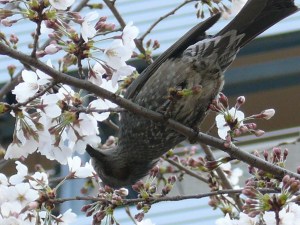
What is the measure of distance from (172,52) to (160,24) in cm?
627

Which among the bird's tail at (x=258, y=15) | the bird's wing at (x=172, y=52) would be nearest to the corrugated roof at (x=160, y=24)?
the bird's wing at (x=172, y=52)

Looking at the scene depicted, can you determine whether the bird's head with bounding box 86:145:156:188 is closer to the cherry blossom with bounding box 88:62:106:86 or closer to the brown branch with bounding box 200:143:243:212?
the brown branch with bounding box 200:143:243:212

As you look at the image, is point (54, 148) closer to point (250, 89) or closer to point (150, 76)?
point (150, 76)

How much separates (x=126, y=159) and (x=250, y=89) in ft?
21.9

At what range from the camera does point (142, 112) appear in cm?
295

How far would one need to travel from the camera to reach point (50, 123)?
9.89 ft

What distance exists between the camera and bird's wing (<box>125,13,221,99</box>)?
3476 mm

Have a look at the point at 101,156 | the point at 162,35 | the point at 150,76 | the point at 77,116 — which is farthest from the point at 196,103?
the point at 162,35

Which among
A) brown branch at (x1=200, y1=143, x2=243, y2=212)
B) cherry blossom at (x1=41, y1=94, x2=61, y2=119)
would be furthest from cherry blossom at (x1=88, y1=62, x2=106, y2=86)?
brown branch at (x1=200, y1=143, x2=243, y2=212)

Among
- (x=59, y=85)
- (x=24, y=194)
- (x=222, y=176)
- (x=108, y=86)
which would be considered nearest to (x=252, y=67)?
(x=222, y=176)

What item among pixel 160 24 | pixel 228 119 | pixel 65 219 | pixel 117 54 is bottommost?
pixel 160 24

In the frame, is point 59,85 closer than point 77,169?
Yes

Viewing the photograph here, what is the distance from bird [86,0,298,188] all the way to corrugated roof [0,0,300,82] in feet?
19.0

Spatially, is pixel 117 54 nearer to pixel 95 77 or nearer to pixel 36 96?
pixel 95 77
